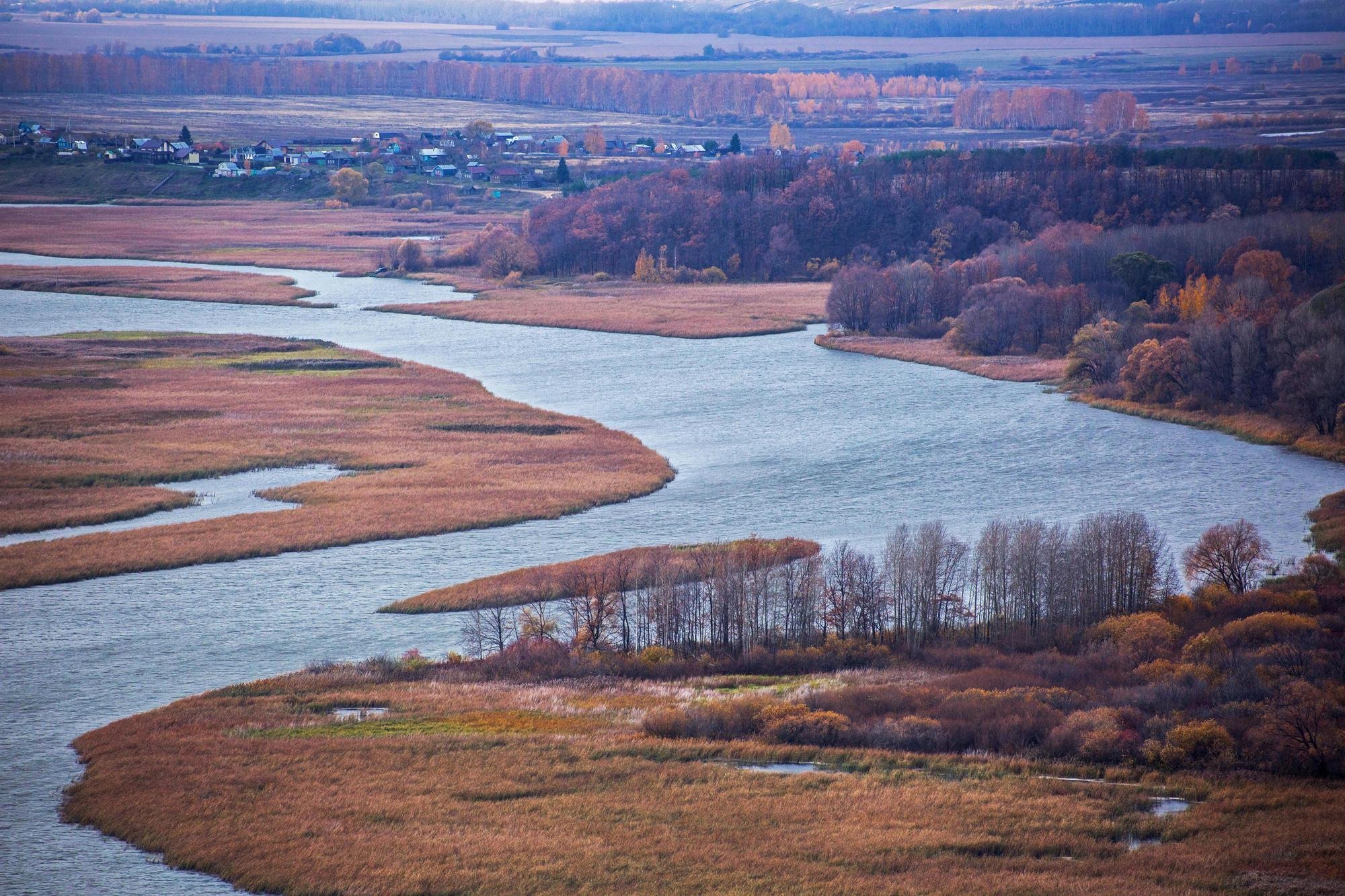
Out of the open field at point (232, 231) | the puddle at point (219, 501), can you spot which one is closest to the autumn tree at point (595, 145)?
the open field at point (232, 231)

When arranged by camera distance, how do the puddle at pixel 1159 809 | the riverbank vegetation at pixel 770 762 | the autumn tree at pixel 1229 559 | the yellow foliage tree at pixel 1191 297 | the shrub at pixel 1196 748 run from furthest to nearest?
the yellow foliage tree at pixel 1191 297 → the autumn tree at pixel 1229 559 → the shrub at pixel 1196 748 → the puddle at pixel 1159 809 → the riverbank vegetation at pixel 770 762

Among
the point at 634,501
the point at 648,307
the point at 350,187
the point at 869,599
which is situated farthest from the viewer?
the point at 350,187

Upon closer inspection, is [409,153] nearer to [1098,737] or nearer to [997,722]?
[997,722]

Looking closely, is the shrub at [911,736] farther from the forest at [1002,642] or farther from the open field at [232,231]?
the open field at [232,231]

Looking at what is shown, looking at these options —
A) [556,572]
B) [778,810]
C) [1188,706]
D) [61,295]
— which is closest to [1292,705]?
[1188,706]

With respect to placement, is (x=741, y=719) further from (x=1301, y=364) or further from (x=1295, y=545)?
(x=1301, y=364)

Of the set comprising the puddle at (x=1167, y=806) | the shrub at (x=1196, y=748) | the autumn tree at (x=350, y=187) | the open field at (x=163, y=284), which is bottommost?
the open field at (x=163, y=284)

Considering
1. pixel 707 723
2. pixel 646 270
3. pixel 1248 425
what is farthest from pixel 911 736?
pixel 646 270

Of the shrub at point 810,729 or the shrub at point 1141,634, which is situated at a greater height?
the shrub at point 1141,634
